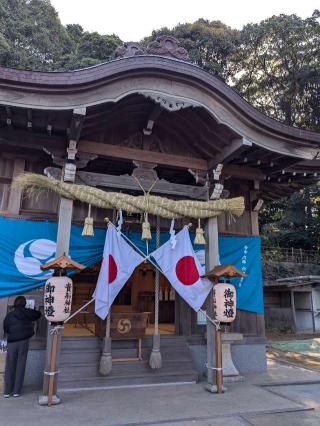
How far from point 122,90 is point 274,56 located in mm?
27552

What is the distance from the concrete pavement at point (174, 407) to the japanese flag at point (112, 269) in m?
1.44

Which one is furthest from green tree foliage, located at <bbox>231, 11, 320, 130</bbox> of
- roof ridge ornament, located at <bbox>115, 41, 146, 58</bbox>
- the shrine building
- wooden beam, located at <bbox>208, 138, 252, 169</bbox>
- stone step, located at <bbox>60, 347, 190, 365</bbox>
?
stone step, located at <bbox>60, 347, 190, 365</bbox>

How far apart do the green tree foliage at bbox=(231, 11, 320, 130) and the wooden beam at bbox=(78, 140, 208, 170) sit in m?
24.1

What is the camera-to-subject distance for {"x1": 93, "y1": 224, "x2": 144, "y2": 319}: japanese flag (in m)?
6.21

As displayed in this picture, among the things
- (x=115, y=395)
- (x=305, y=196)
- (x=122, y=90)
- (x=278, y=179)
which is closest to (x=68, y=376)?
(x=115, y=395)

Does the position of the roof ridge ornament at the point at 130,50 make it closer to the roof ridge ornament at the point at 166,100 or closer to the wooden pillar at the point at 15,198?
the roof ridge ornament at the point at 166,100

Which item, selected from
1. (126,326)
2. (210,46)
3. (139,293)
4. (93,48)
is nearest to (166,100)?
(126,326)

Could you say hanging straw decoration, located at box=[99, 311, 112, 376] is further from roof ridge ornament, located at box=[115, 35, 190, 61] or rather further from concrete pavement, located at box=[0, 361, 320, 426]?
roof ridge ornament, located at box=[115, 35, 190, 61]

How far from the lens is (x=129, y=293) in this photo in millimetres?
12430

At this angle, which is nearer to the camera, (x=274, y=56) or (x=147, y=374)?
(x=147, y=374)

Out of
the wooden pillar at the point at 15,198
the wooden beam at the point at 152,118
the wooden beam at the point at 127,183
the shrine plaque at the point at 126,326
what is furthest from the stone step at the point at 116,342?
the wooden beam at the point at 152,118

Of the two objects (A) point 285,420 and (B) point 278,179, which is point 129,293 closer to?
(B) point 278,179

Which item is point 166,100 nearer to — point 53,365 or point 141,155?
point 141,155

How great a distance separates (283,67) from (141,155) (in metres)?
27.2
